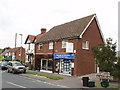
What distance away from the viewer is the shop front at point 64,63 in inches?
953

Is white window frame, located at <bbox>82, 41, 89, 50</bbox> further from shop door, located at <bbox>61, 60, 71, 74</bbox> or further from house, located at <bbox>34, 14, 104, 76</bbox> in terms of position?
shop door, located at <bbox>61, 60, 71, 74</bbox>

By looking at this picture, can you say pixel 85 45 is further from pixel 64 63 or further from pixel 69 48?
pixel 64 63

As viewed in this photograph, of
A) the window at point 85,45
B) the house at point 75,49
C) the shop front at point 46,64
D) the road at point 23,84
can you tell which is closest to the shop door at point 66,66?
the house at point 75,49

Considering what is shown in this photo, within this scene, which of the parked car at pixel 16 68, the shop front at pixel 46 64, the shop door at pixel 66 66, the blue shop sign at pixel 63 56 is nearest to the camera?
the blue shop sign at pixel 63 56

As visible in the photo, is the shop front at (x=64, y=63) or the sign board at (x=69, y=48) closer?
the sign board at (x=69, y=48)

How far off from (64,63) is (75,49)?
3240 mm

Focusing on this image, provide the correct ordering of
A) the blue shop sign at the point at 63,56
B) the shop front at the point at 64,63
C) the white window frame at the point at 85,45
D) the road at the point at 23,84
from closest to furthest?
the road at the point at 23,84 < the blue shop sign at the point at 63,56 < the shop front at the point at 64,63 < the white window frame at the point at 85,45

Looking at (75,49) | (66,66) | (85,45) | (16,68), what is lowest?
(16,68)

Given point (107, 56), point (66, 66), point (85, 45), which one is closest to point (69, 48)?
point (85, 45)

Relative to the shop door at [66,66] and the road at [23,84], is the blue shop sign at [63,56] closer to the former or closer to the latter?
the shop door at [66,66]

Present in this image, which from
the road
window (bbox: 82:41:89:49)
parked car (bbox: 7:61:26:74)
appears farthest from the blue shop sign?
the road

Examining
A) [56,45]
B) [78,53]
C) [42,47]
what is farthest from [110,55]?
[42,47]

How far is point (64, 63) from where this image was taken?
25.5 m

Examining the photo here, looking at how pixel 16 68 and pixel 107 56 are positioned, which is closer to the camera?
pixel 107 56
